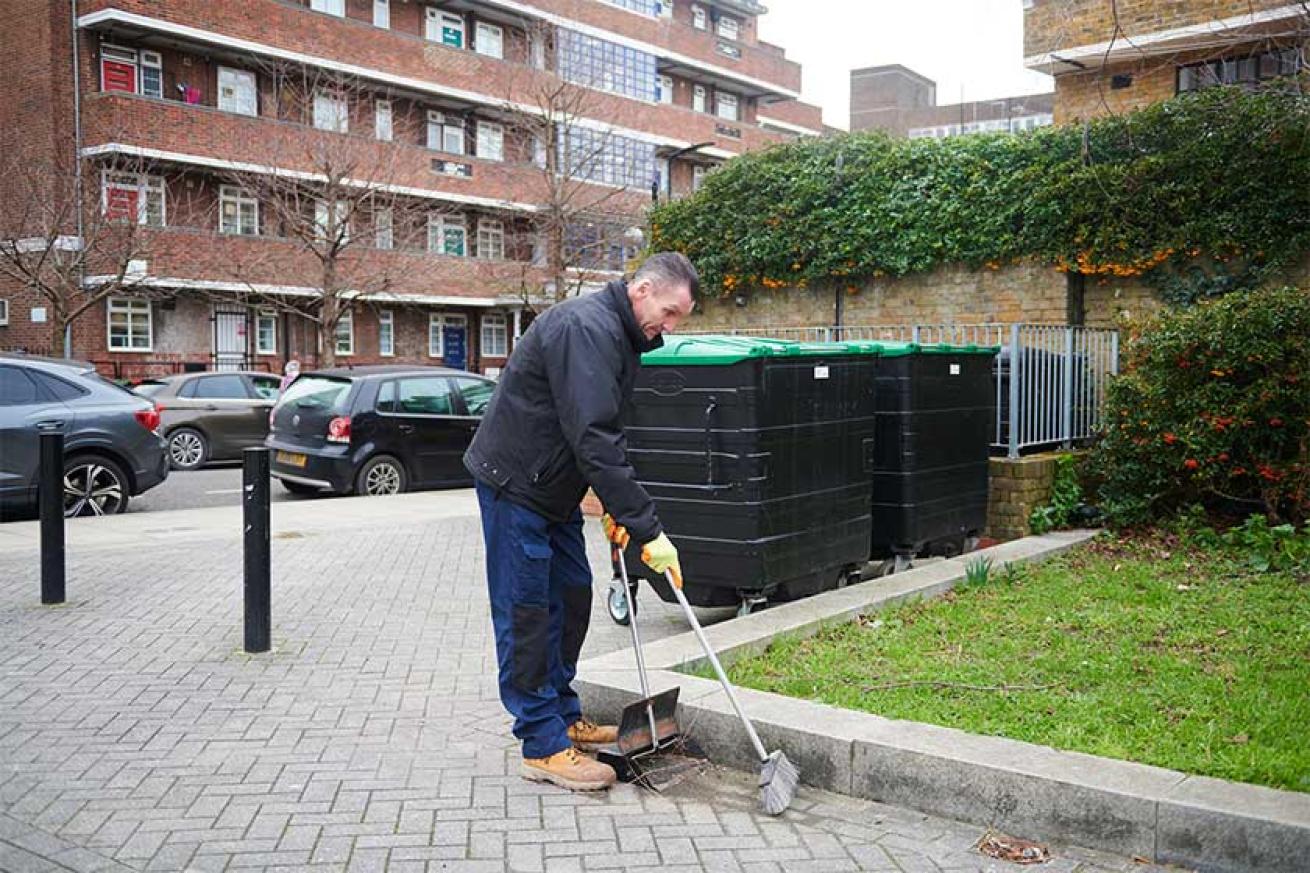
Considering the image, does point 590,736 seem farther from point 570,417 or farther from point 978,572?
point 978,572

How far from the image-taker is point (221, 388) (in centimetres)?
2012

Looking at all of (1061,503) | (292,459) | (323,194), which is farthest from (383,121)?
(1061,503)

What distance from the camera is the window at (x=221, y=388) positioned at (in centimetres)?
1988

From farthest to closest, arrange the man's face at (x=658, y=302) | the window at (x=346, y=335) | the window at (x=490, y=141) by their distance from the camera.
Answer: the window at (x=490, y=141)
the window at (x=346, y=335)
the man's face at (x=658, y=302)

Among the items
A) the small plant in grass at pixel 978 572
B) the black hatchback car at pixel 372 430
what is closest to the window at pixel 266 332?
the black hatchback car at pixel 372 430

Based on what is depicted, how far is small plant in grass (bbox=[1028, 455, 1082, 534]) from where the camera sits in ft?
31.2

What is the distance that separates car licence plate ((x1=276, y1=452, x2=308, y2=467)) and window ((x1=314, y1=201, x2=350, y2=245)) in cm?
1348

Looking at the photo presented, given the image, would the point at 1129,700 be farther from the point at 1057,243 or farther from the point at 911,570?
the point at 1057,243

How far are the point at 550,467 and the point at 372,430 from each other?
10.2 m

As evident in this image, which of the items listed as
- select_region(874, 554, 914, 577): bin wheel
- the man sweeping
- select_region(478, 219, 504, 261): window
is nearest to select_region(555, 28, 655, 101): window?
select_region(478, 219, 504, 261): window

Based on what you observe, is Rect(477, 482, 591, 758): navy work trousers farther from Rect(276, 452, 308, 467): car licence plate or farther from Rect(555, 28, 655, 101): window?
Rect(555, 28, 655, 101): window

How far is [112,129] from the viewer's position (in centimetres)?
2884

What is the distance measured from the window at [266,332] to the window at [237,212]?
7.74ft

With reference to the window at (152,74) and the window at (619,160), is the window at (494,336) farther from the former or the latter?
the window at (152,74)
